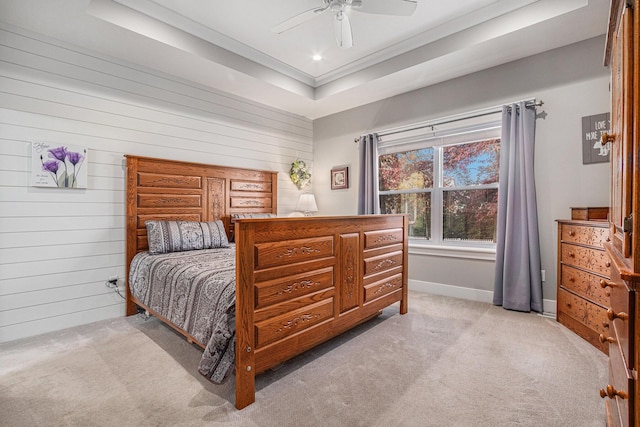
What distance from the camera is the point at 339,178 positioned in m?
4.82

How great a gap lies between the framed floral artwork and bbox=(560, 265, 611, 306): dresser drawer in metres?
4.44

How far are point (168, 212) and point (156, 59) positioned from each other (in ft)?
5.26

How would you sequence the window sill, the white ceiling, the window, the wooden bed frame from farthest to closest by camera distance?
1. the window
2. the window sill
3. the white ceiling
4. the wooden bed frame

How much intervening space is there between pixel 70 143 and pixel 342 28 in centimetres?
269

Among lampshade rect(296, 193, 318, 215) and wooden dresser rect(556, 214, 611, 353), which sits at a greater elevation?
lampshade rect(296, 193, 318, 215)

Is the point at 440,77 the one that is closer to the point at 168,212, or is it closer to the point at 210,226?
the point at 210,226

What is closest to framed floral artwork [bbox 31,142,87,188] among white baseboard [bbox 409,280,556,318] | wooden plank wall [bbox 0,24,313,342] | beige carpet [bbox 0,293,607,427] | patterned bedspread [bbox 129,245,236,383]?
wooden plank wall [bbox 0,24,313,342]

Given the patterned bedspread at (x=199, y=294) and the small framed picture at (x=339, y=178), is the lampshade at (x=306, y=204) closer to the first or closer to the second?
the small framed picture at (x=339, y=178)

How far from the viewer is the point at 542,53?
3068mm

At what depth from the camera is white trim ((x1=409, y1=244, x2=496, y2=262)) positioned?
11.3 feet

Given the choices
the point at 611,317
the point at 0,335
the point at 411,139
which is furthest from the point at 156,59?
the point at 611,317

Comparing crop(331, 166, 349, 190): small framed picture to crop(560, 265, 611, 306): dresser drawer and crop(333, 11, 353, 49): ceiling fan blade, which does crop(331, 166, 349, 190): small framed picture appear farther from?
crop(560, 265, 611, 306): dresser drawer

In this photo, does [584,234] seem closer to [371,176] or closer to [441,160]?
[441,160]

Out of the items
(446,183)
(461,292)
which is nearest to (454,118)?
(446,183)
